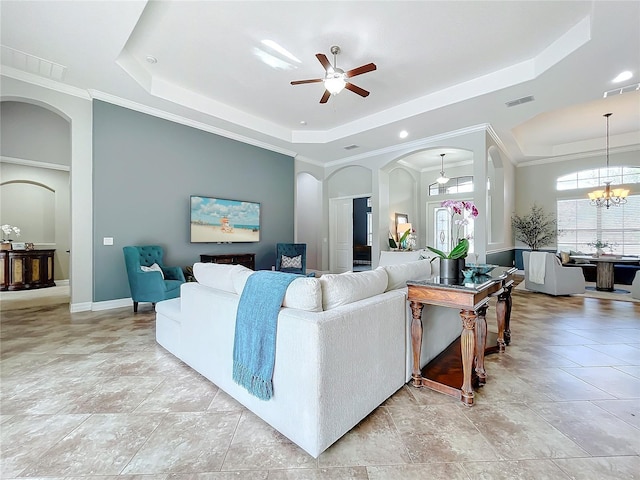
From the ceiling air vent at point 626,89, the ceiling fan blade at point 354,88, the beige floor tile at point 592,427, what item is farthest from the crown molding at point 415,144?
the beige floor tile at point 592,427

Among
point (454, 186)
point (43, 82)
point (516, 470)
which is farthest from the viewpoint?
point (454, 186)

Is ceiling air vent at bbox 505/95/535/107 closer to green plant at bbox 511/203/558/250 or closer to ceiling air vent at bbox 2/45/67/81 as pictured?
green plant at bbox 511/203/558/250

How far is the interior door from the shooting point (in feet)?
27.2

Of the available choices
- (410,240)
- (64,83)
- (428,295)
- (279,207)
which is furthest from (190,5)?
(410,240)

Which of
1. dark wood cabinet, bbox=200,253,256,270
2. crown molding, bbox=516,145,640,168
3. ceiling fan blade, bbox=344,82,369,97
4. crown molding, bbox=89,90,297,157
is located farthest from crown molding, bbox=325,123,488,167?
crown molding, bbox=516,145,640,168

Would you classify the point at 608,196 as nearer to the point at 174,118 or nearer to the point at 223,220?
the point at 223,220

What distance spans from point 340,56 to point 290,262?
3881 mm

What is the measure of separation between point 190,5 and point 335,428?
12.2 feet

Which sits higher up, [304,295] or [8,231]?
[8,231]

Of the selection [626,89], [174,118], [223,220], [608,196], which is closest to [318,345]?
[223,220]

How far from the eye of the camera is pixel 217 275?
6.88ft

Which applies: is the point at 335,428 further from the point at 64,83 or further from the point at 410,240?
the point at 410,240

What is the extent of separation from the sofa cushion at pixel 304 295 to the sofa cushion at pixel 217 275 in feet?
1.88

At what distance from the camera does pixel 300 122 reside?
5504 millimetres
